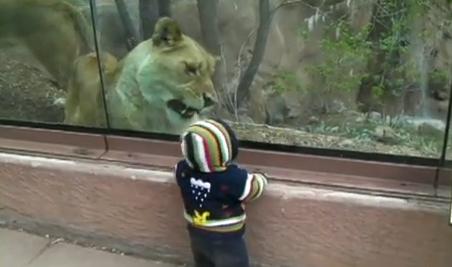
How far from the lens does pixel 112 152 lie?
322cm

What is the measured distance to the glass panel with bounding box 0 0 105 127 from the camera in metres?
3.26

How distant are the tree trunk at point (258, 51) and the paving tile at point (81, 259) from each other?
94 cm

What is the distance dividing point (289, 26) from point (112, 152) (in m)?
1.12

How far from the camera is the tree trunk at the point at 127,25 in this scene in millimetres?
3068

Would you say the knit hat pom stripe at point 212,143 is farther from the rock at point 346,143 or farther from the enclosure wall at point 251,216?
the rock at point 346,143

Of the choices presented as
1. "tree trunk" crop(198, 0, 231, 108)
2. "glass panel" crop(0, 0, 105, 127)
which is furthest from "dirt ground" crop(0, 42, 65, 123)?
"tree trunk" crop(198, 0, 231, 108)

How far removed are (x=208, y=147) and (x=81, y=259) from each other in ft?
3.82

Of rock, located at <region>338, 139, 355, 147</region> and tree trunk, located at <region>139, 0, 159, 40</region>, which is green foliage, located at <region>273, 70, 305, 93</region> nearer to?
rock, located at <region>338, 139, 355, 147</region>

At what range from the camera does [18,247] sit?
11.0ft

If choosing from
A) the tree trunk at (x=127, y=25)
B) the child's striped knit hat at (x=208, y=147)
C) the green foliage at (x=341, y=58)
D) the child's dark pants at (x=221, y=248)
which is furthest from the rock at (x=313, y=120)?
the tree trunk at (x=127, y=25)

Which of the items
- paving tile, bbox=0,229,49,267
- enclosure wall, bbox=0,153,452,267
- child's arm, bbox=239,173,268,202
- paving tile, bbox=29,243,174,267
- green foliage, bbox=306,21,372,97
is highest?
green foliage, bbox=306,21,372,97

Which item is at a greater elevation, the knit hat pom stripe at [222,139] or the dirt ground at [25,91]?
the knit hat pom stripe at [222,139]

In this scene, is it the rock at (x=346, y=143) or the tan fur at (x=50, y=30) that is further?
the tan fur at (x=50, y=30)

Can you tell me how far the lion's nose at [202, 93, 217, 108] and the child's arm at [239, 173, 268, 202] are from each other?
47 cm
